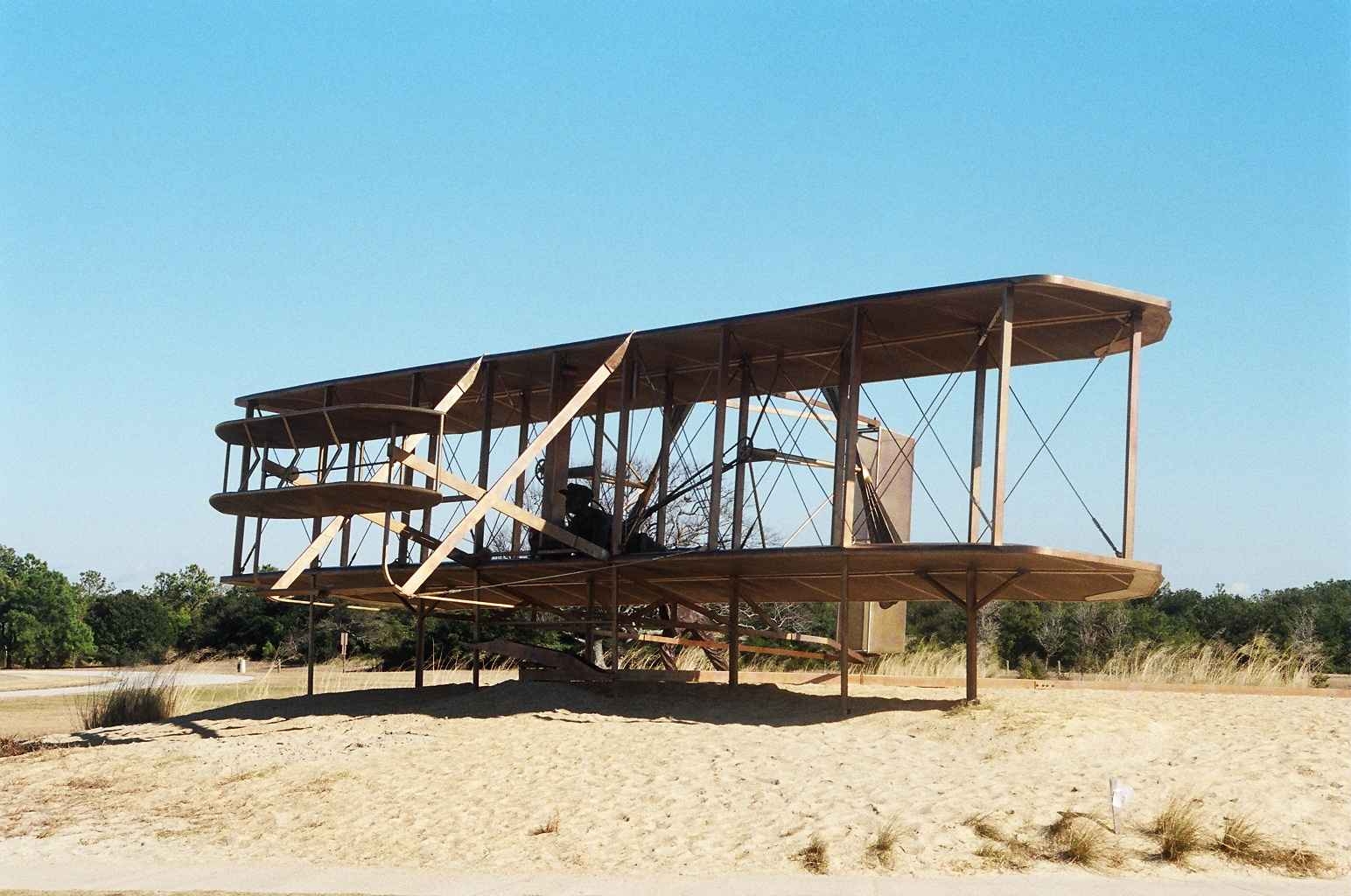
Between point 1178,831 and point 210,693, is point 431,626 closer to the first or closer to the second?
point 210,693

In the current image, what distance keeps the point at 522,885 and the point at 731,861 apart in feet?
6.46

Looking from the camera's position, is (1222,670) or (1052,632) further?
(1052,632)

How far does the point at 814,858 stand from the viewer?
41.6ft

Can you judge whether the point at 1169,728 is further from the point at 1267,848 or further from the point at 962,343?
the point at 962,343

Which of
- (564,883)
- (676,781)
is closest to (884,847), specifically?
(564,883)

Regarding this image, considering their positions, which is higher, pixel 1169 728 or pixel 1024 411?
pixel 1024 411

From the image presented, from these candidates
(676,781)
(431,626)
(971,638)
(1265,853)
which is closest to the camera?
(1265,853)

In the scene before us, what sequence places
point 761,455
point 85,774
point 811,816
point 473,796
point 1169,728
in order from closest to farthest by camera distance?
1. point 811,816
2. point 473,796
3. point 1169,728
4. point 85,774
5. point 761,455

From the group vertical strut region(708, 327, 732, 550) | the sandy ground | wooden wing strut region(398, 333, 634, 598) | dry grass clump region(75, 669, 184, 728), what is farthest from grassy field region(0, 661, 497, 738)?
vertical strut region(708, 327, 732, 550)

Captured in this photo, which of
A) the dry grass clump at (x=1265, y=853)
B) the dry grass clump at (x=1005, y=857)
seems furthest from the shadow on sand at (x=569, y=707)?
the dry grass clump at (x=1265, y=853)

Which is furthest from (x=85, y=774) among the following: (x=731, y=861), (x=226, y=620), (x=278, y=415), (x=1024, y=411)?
A: (x=226, y=620)

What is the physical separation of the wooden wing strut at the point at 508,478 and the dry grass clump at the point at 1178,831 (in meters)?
11.6

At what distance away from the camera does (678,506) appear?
49.1 m

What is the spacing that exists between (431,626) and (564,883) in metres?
38.4
